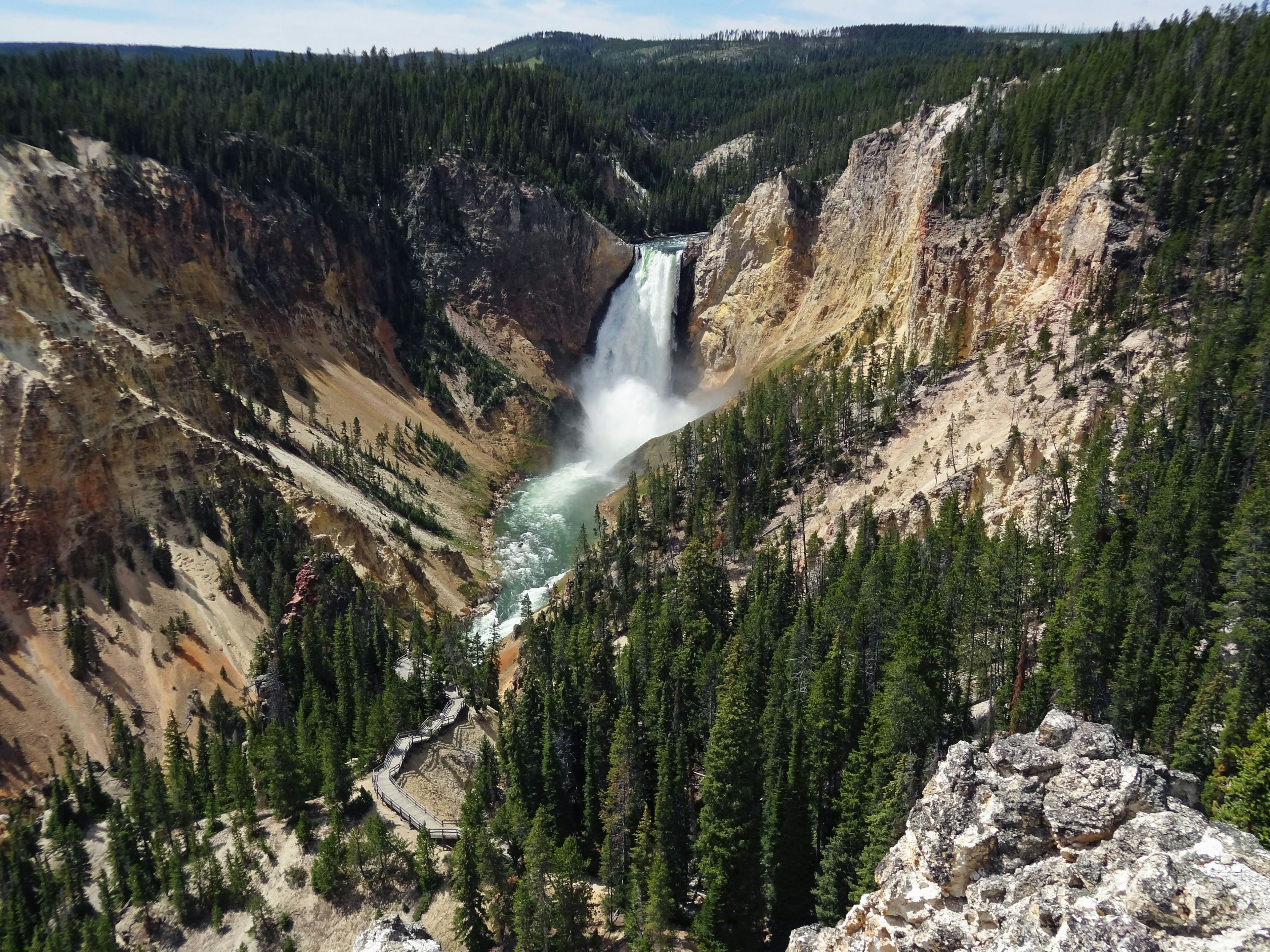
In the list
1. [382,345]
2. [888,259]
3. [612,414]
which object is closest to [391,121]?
[382,345]

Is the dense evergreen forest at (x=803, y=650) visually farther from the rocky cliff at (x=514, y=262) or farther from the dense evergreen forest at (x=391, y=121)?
the rocky cliff at (x=514, y=262)

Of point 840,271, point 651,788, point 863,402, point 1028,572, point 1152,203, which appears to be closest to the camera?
point 651,788

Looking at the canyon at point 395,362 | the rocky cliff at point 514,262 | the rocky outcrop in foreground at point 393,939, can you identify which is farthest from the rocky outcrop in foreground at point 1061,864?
the rocky cliff at point 514,262

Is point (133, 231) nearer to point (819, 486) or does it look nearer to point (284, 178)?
point (284, 178)

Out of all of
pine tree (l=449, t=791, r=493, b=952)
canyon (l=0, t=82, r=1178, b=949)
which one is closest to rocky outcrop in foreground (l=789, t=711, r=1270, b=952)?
canyon (l=0, t=82, r=1178, b=949)

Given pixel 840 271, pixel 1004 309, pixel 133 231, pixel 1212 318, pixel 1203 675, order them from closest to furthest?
pixel 1203 675 → pixel 1212 318 → pixel 1004 309 → pixel 133 231 → pixel 840 271

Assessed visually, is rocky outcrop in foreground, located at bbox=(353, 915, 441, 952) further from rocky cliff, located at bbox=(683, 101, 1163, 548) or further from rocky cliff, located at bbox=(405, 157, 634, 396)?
rocky cliff, located at bbox=(405, 157, 634, 396)

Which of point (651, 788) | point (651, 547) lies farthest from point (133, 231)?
point (651, 788)
